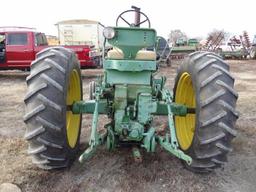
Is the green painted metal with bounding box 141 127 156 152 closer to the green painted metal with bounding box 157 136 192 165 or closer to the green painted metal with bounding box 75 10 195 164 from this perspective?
the green painted metal with bounding box 75 10 195 164

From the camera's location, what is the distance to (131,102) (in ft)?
15.1

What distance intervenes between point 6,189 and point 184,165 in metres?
2.02

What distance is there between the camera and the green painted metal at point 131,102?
4.34 metres

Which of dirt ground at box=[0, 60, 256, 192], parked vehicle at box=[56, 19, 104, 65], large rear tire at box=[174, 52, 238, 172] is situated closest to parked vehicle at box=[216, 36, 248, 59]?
parked vehicle at box=[56, 19, 104, 65]

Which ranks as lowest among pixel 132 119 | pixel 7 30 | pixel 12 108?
pixel 12 108

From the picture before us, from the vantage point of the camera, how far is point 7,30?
50.4ft

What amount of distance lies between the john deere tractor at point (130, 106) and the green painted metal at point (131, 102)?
0.01 m

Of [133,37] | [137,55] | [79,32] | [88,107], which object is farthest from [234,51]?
[88,107]

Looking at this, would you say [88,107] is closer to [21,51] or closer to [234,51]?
[21,51]

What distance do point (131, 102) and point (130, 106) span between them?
0.16 meters

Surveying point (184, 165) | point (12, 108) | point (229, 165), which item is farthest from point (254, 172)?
point (12, 108)

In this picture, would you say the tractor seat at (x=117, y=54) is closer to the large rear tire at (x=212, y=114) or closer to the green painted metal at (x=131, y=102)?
the green painted metal at (x=131, y=102)

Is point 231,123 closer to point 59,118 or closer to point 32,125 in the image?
point 59,118

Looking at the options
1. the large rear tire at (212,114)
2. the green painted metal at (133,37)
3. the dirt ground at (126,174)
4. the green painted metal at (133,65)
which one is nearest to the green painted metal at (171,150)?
the large rear tire at (212,114)
